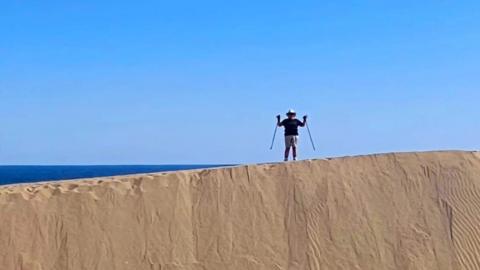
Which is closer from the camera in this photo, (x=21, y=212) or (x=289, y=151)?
(x=21, y=212)

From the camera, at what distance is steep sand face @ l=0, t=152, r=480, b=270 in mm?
11133

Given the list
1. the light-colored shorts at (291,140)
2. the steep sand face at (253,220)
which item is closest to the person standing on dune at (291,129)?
the light-colored shorts at (291,140)

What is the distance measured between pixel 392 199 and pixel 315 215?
1.29 metres

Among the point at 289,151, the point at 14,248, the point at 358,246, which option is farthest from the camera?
the point at 289,151

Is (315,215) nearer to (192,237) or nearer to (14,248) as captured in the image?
(192,237)

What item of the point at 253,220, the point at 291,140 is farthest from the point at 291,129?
the point at 253,220

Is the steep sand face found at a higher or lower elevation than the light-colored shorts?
lower

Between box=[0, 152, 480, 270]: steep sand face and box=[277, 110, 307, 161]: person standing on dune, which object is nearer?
box=[0, 152, 480, 270]: steep sand face

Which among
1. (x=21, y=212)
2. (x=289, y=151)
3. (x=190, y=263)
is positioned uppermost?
(x=289, y=151)

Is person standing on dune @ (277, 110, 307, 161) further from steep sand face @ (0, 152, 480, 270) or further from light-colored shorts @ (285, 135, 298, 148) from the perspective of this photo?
steep sand face @ (0, 152, 480, 270)

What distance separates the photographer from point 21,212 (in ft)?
36.8

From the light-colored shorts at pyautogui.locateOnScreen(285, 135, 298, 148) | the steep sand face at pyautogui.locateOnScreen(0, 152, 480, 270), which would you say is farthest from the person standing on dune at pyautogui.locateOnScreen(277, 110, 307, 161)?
the steep sand face at pyautogui.locateOnScreen(0, 152, 480, 270)

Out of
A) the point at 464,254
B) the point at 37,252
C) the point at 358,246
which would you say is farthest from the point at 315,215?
the point at 37,252

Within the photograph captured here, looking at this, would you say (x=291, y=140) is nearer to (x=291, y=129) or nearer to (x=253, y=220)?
(x=291, y=129)
